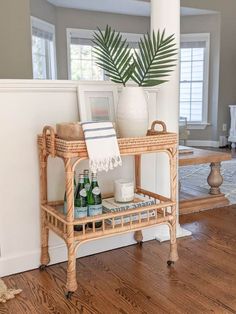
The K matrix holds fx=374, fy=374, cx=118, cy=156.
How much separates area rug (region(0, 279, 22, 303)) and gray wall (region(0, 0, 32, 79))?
2704 millimetres

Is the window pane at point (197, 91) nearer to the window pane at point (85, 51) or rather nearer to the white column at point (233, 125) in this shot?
the white column at point (233, 125)

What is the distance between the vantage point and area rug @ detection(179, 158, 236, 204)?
3.84 m

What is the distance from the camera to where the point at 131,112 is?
79.7 inches

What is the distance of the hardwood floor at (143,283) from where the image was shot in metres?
1.76

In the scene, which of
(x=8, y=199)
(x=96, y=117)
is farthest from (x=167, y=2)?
(x=8, y=199)

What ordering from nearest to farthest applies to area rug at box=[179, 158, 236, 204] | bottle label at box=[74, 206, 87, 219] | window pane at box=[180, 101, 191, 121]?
bottle label at box=[74, 206, 87, 219] → area rug at box=[179, 158, 236, 204] → window pane at box=[180, 101, 191, 121]

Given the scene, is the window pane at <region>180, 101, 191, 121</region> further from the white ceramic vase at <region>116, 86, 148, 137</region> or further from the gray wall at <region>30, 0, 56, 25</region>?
the white ceramic vase at <region>116, 86, 148, 137</region>

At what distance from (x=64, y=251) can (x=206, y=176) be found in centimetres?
268

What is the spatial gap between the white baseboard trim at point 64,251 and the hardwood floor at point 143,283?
0.14ft

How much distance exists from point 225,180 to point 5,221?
2922 mm

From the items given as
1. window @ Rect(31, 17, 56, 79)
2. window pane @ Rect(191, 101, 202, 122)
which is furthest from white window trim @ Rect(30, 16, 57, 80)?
window pane @ Rect(191, 101, 202, 122)

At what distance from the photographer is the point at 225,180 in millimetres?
4316

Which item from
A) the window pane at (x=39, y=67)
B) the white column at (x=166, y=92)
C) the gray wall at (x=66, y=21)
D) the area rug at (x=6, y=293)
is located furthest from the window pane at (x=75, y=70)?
the area rug at (x=6, y=293)

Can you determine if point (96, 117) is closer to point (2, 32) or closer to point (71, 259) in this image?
point (71, 259)
